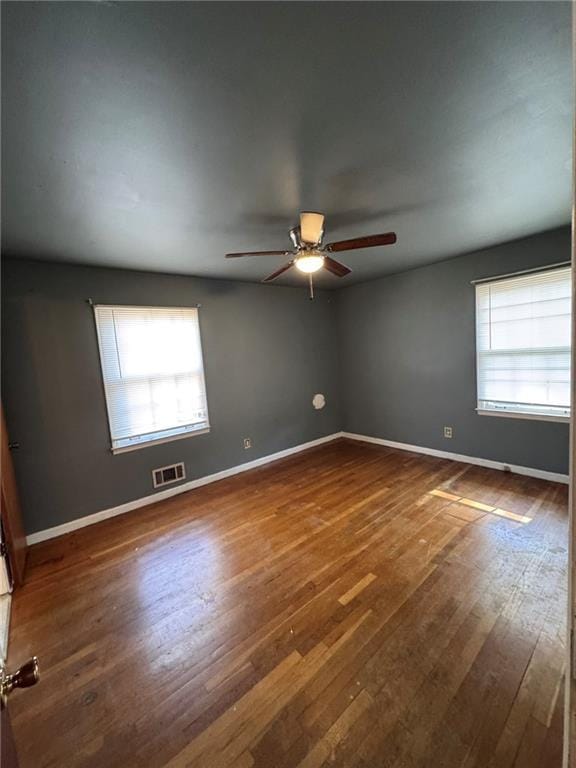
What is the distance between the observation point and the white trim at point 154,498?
2.72m

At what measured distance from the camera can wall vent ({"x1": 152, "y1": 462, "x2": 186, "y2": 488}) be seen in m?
3.32

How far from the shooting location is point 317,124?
53.0 inches

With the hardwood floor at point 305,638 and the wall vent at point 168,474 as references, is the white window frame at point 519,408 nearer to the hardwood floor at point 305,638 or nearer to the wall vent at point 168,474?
the hardwood floor at point 305,638

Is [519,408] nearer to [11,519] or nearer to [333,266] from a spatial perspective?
[333,266]

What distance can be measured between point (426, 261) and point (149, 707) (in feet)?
14.0

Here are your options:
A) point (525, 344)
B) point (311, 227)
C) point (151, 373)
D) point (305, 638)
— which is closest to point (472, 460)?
point (525, 344)

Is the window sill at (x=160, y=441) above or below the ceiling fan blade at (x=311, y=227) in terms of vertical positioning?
below

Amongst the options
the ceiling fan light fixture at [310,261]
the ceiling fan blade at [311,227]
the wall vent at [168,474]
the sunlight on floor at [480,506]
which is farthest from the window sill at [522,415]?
the wall vent at [168,474]

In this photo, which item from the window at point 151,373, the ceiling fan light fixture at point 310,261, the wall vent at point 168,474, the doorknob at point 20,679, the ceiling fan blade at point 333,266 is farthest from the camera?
the wall vent at point 168,474

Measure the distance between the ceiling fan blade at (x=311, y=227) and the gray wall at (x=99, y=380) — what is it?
6.09 feet

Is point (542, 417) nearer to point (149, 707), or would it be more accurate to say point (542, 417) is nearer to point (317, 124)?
point (317, 124)

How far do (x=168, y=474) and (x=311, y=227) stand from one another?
283 centimetres

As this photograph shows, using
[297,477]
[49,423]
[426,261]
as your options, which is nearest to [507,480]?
[297,477]

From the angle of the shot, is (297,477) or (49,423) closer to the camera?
(49,423)
